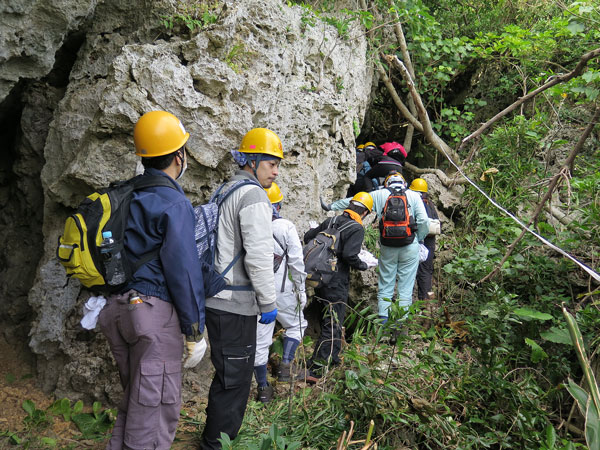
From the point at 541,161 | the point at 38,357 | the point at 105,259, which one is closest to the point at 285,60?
the point at 105,259

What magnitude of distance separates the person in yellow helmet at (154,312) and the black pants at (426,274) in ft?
15.5

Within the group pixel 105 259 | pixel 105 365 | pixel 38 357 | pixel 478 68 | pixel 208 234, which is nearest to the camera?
pixel 105 259

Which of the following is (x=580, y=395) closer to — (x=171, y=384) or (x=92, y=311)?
(x=171, y=384)

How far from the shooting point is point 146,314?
2.24 meters

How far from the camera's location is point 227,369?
268cm

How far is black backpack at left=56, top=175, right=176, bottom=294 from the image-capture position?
2.23 meters

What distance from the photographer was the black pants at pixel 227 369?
269 centimetres

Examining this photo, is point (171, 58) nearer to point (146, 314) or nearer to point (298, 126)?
point (298, 126)

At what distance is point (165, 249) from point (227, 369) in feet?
3.06

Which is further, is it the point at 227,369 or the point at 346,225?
the point at 346,225

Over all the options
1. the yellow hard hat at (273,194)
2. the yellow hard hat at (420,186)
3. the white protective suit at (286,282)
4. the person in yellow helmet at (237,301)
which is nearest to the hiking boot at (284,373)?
the white protective suit at (286,282)

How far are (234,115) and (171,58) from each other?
0.75 m

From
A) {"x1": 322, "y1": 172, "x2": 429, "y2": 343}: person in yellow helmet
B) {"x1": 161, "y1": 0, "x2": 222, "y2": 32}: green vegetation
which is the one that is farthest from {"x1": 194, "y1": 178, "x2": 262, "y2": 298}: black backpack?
{"x1": 322, "y1": 172, "x2": 429, "y2": 343}: person in yellow helmet

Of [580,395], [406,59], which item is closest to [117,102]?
[580,395]
